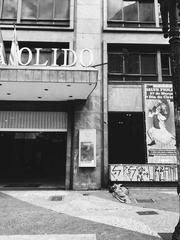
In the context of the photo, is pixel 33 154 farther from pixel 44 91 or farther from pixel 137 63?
pixel 137 63

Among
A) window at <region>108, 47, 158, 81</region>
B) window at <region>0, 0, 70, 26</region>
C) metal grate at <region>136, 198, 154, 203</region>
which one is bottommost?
metal grate at <region>136, 198, 154, 203</region>

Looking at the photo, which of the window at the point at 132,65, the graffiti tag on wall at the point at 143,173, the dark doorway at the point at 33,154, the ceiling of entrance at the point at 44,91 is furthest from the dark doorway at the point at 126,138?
the dark doorway at the point at 33,154

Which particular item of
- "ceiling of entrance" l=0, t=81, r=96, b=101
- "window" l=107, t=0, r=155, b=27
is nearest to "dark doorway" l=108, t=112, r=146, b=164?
"ceiling of entrance" l=0, t=81, r=96, b=101

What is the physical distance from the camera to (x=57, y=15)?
15.2m

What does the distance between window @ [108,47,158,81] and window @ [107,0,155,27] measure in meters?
1.78

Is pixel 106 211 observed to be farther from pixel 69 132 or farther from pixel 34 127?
pixel 34 127

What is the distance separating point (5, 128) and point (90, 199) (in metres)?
6.64

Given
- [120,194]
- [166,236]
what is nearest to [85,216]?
[166,236]

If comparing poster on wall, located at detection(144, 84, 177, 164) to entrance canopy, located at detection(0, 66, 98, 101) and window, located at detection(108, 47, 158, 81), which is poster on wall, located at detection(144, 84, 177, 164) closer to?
window, located at detection(108, 47, 158, 81)

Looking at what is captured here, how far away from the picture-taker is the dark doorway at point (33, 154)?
20984 mm

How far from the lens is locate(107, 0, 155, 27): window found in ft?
49.8

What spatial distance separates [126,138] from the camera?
1548 cm

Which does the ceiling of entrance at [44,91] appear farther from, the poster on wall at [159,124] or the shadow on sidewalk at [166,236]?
the shadow on sidewalk at [166,236]

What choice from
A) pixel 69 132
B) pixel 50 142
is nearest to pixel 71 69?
pixel 69 132
